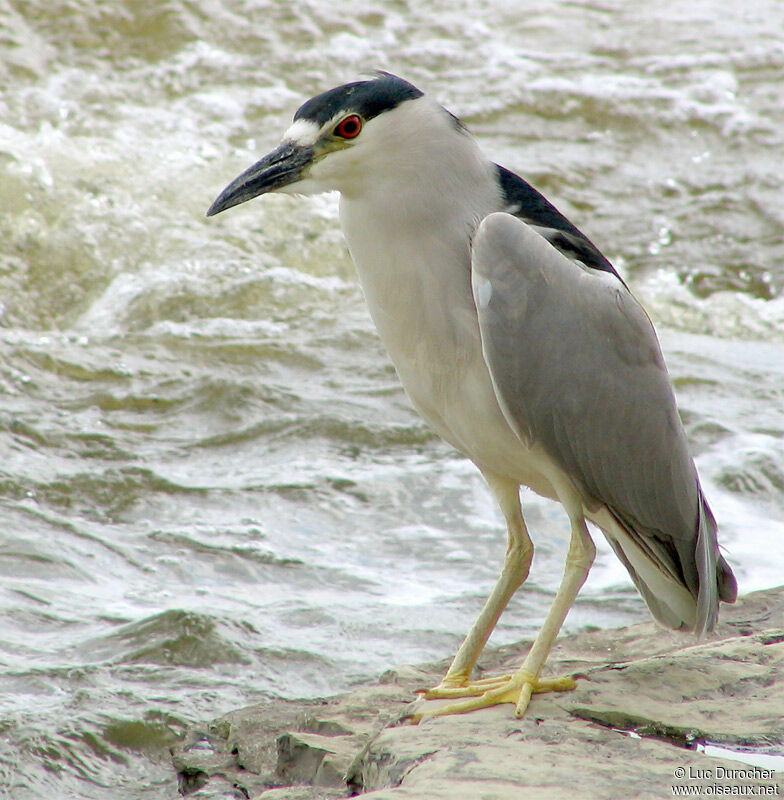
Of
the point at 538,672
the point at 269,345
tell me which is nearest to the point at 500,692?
the point at 538,672

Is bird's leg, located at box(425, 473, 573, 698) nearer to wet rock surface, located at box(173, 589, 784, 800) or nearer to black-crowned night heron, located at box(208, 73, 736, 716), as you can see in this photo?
black-crowned night heron, located at box(208, 73, 736, 716)

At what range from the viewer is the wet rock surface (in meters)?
2.66

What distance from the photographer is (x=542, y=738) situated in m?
3.00

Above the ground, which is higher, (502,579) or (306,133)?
(306,133)

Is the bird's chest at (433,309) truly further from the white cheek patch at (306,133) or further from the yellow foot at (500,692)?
the yellow foot at (500,692)

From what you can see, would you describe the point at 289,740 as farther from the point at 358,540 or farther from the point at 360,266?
the point at 358,540

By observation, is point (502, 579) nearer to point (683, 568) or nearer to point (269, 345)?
point (683, 568)

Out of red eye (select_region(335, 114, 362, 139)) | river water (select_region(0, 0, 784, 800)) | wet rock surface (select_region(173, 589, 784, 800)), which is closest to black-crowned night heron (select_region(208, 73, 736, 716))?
red eye (select_region(335, 114, 362, 139))

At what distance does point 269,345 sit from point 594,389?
4.39 m

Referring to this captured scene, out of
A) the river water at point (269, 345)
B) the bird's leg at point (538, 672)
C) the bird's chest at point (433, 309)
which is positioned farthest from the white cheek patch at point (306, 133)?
the river water at point (269, 345)

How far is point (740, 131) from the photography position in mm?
11883

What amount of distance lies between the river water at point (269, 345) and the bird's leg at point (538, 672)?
962 mm

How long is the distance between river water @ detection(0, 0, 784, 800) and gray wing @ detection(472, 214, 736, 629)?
4.99 feet

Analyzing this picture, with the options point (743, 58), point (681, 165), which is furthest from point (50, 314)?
point (743, 58)
